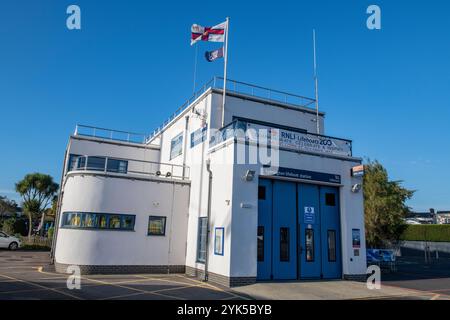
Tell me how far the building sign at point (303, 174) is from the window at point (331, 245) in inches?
89.9

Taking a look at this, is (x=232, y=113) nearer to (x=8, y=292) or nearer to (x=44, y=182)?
(x=8, y=292)

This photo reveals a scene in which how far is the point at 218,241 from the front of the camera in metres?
13.1

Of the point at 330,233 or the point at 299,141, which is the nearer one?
the point at 299,141

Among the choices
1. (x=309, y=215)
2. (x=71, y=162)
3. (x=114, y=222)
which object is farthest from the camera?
(x=71, y=162)

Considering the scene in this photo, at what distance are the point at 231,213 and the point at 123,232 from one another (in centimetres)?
551

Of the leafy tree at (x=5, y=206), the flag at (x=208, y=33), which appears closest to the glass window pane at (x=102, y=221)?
the flag at (x=208, y=33)

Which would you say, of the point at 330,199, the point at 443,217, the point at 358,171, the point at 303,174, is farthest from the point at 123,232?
the point at 443,217

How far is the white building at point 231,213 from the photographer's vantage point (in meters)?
13.0

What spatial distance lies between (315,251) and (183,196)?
6.65 meters

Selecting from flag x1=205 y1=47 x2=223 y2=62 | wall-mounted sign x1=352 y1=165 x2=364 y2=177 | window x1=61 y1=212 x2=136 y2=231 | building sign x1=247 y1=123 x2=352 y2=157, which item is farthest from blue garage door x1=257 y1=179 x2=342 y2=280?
flag x1=205 y1=47 x2=223 y2=62

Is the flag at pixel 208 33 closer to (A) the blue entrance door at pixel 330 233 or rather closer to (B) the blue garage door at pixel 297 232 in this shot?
(B) the blue garage door at pixel 297 232

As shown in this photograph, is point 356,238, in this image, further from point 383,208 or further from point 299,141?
point 383,208

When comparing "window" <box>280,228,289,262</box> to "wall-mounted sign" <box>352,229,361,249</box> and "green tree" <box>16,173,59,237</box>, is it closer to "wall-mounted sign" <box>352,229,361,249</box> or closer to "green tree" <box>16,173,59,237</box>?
"wall-mounted sign" <box>352,229,361,249</box>
